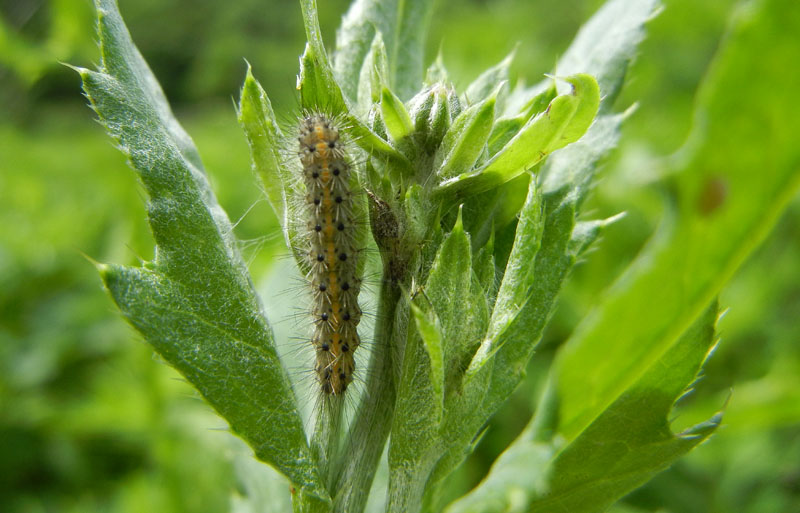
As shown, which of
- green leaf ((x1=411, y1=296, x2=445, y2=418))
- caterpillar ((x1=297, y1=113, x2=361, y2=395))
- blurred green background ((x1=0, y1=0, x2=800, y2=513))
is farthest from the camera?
blurred green background ((x1=0, y1=0, x2=800, y2=513))

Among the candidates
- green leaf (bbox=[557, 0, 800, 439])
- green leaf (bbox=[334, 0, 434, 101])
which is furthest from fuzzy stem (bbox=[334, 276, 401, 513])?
green leaf (bbox=[334, 0, 434, 101])

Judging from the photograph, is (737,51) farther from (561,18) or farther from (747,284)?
(561,18)

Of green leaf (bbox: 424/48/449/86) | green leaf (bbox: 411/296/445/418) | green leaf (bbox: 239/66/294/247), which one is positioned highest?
green leaf (bbox: 424/48/449/86)

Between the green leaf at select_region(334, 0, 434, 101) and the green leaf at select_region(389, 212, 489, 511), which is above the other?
the green leaf at select_region(334, 0, 434, 101)

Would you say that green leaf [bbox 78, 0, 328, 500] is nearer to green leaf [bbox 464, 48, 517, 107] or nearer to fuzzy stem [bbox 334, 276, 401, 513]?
fuzzy stem [bbox 334, 276, 401, 513]

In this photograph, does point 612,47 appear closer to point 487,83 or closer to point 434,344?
point 487,83

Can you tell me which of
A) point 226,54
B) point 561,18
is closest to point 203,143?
point 561,18

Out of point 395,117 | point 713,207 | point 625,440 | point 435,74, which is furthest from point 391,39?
point 625,440

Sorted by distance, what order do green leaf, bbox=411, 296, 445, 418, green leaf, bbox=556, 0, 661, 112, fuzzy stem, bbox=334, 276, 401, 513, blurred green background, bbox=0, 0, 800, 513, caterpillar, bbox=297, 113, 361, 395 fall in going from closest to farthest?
1. green leaf, bbox=411, 296, 445, 418
2. fuzzy stem, bbox=334, 276, 401, 513
3. caterpillar, bbox=297, 113, 361, 395
4. green leaf, bbox=556, 0, 661, 112
5. blurred green background, bbox=0, 0, 800, 513

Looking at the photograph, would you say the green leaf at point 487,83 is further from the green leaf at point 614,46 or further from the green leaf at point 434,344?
the green leaf at point 434,344
